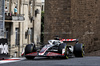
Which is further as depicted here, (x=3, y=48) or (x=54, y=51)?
(x=3, y=48)

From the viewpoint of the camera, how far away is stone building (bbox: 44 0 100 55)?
2448 centimetres

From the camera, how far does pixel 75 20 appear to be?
25234mm

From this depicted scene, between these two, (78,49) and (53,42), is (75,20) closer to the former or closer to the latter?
(78,49)

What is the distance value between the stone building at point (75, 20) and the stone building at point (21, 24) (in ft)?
9.81

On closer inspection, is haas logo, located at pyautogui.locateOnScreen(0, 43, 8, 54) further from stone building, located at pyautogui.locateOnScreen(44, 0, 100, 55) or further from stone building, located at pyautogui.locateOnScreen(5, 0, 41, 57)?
stone building, located at pyautogui.locateOnScreen(44, 0, 100, 55)

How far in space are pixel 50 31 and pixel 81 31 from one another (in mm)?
3581

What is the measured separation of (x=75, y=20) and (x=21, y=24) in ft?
32.0

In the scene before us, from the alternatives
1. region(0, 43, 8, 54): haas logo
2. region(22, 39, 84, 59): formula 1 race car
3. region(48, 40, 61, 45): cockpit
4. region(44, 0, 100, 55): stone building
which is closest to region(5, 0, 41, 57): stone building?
region(44, 0, 100, 55): stone building

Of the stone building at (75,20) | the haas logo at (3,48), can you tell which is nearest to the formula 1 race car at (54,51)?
the haas logo at (3,48)

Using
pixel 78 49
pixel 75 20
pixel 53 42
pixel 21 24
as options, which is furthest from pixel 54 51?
pixel 21 24

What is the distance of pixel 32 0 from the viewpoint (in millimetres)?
39688

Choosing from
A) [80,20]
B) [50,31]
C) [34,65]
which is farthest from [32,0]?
[34,65]

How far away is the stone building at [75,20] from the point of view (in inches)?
964

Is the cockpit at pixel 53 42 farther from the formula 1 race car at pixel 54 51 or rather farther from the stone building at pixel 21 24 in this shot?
the stone building at pixel 21 24
